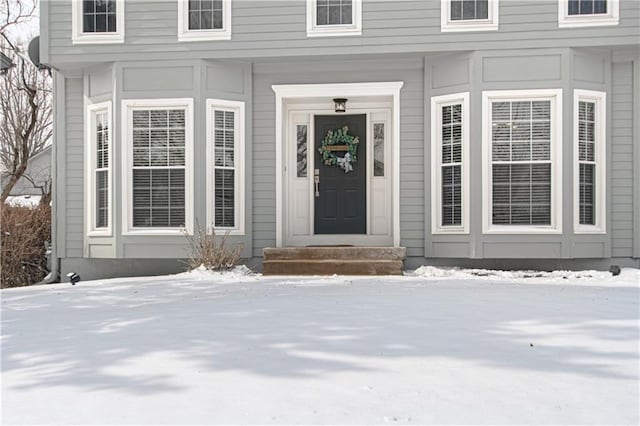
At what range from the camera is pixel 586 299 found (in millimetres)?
6027

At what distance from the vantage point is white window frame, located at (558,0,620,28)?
8492 mm

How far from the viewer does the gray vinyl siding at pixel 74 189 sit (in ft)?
31.6

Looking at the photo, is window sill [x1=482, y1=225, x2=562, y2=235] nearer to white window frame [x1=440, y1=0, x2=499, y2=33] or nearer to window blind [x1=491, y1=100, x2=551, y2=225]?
window blind [x1=491, y1=100, x2=551, y2=225]

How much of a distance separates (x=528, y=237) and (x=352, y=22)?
13.0 ft

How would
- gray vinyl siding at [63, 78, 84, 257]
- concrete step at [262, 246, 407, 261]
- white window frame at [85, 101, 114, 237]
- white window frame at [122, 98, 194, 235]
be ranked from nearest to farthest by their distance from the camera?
1. concrete step at [262, 246, 407, 261]
2. white window frame at [122, 98, 194, 235]
3. white window frame at [85, 101, 114, 237]
4. gray vinyl siding at [63, 78, 84, 257]

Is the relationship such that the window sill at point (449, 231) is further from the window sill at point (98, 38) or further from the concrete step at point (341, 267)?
the window sill at point (98, 38)

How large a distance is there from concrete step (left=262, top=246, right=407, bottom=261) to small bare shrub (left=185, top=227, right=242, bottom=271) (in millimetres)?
495

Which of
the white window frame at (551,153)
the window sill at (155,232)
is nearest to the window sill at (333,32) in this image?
the white window frame at (551,153)

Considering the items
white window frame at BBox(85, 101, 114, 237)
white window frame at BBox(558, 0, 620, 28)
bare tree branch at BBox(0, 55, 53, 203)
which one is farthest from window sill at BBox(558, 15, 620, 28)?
bare tree branch at BBox(0, 55, 53, 203)

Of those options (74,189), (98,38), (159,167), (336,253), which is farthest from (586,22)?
(74,189)

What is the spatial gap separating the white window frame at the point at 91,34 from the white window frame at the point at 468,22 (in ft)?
15.5

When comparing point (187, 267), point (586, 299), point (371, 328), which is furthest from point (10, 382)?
point (187, 267)

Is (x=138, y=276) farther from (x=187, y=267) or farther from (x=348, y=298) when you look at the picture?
(x=348, y=298)

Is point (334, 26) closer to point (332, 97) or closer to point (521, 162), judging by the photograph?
point (332, 97)
